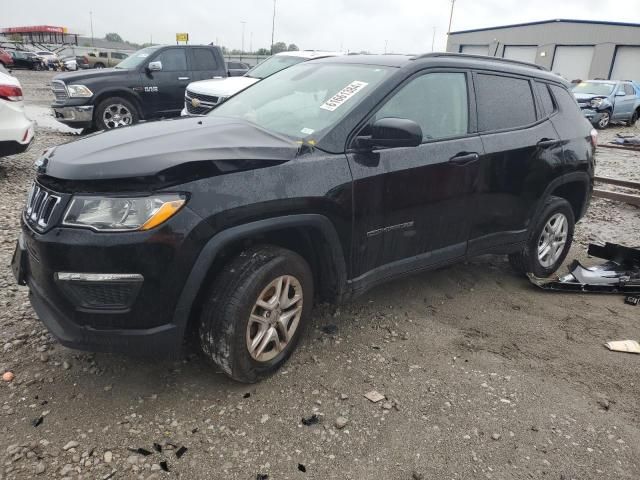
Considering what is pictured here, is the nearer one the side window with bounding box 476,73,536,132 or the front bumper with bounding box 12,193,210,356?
the front bumper with bounding box 12,193,210,356

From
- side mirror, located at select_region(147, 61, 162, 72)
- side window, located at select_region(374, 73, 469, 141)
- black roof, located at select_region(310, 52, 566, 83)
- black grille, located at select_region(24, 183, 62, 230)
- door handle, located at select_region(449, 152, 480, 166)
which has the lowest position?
black grille, located at select_region(24, 183, 62, 230)

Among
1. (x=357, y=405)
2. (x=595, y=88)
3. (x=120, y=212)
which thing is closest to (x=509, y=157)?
(x=357, y=405)

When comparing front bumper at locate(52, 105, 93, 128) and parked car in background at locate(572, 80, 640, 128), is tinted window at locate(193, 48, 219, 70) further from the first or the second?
parked car in background at locate(572, 80, 640, 128)

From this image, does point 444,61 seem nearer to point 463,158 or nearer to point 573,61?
point 463,158

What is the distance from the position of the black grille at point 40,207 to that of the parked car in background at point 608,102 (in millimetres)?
16525

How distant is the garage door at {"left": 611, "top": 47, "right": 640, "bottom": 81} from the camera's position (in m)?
33.8

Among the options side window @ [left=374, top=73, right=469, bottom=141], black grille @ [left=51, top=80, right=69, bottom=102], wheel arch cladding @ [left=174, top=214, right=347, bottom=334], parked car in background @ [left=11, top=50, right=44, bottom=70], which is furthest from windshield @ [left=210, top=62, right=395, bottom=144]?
parked car in background @ [left=11, top=50, right=44, bottom=70]

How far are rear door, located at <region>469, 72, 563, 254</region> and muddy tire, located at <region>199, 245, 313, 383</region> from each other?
1.58 metres

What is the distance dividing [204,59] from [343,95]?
8.80m

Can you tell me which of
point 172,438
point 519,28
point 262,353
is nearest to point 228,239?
point 262,353

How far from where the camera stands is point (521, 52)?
43.0m

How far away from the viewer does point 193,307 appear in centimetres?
262

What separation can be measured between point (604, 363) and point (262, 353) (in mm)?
2185

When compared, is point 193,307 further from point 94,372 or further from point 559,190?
point 559,190
